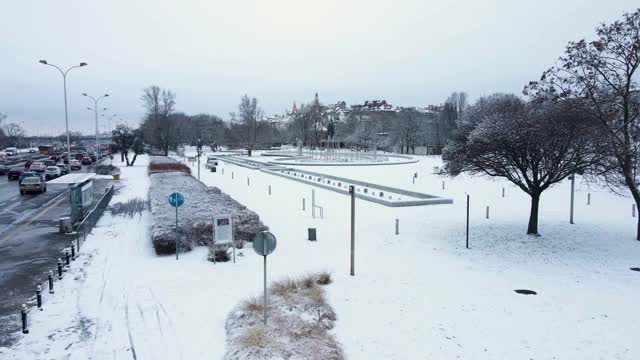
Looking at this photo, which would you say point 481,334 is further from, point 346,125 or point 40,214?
point 346,125

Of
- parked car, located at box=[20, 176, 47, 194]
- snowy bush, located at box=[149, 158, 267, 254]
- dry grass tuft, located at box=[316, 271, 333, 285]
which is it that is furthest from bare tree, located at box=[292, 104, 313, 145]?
dry grass tuft, located at box=[316, 271, 333, 285]

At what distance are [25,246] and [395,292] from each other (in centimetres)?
1341

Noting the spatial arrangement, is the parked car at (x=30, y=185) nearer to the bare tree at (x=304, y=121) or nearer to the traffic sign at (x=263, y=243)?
the traffic sign at (x=263, y=243)

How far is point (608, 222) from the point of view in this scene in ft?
69.6

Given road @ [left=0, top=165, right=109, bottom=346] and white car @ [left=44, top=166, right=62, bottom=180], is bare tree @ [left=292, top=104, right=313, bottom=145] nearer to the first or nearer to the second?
white car @ [left=44, top=166, right=62, bottom=180]

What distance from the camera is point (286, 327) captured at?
9391 millimetres

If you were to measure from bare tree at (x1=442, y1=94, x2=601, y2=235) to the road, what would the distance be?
48.6ft

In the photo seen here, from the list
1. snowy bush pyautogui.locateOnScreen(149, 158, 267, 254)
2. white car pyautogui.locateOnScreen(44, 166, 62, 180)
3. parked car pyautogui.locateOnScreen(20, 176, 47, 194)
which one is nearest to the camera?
snowy bush pyautogui.locateOnScreen(149, 158, 267, 254)

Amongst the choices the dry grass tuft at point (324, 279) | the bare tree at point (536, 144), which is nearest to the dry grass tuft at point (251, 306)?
the dry grass tuft at point (324, 279)

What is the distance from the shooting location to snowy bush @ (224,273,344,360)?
8188 millimetres

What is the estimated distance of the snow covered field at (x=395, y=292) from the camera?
8852 millimetres

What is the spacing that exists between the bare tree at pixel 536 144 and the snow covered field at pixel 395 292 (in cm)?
279

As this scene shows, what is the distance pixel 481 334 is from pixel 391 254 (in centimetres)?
646

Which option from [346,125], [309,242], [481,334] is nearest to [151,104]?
[346,125]
